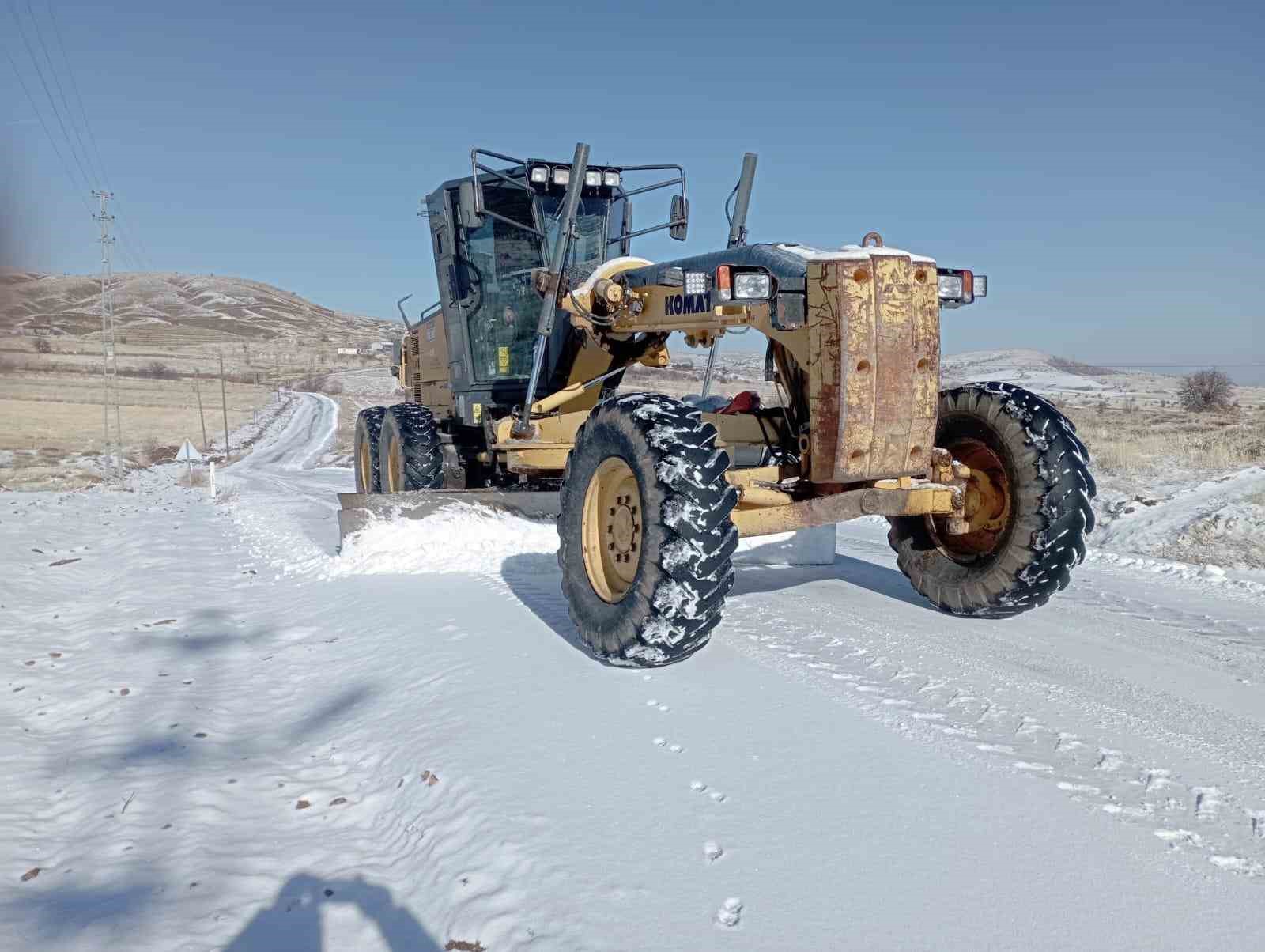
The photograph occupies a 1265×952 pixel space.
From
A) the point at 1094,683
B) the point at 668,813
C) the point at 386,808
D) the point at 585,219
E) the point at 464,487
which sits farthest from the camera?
the point at 464,487

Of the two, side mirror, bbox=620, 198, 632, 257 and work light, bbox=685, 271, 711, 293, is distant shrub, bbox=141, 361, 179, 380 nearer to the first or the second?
side mirror, bbox=620, 198, 632, 257

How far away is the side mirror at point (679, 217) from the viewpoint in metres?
7.50

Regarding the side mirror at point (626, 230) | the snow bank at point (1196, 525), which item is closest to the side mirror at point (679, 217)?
the side mirror at point (626, 230)

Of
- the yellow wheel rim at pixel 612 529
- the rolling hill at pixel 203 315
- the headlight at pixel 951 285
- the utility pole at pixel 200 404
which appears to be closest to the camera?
the yellow wheel rim at pixel 612 529

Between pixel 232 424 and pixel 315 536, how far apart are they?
138 feet

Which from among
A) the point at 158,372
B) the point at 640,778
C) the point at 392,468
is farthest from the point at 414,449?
the point at 158,372

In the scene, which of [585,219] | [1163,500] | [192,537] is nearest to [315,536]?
[192,537]

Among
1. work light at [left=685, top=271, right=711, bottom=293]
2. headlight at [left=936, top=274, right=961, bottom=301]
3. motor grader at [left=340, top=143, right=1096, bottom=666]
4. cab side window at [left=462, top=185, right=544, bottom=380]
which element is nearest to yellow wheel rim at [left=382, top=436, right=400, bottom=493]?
cab side window at [left=462, top=185, right=544, bottom=380]

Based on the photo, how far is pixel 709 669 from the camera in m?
4.26

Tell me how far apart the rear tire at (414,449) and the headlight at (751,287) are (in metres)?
4.82

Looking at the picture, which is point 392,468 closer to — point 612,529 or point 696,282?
point 612,529

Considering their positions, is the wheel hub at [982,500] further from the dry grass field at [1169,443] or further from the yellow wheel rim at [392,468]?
the dry grass field at [1169,443]

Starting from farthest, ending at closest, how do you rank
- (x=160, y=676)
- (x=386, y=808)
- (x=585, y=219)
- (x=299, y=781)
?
(x=585, y=219)
(x=160, y=676)
(x=299, y=781)
(x=386, y=808)

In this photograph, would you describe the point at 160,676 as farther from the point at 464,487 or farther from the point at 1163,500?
the point at 1163,500
